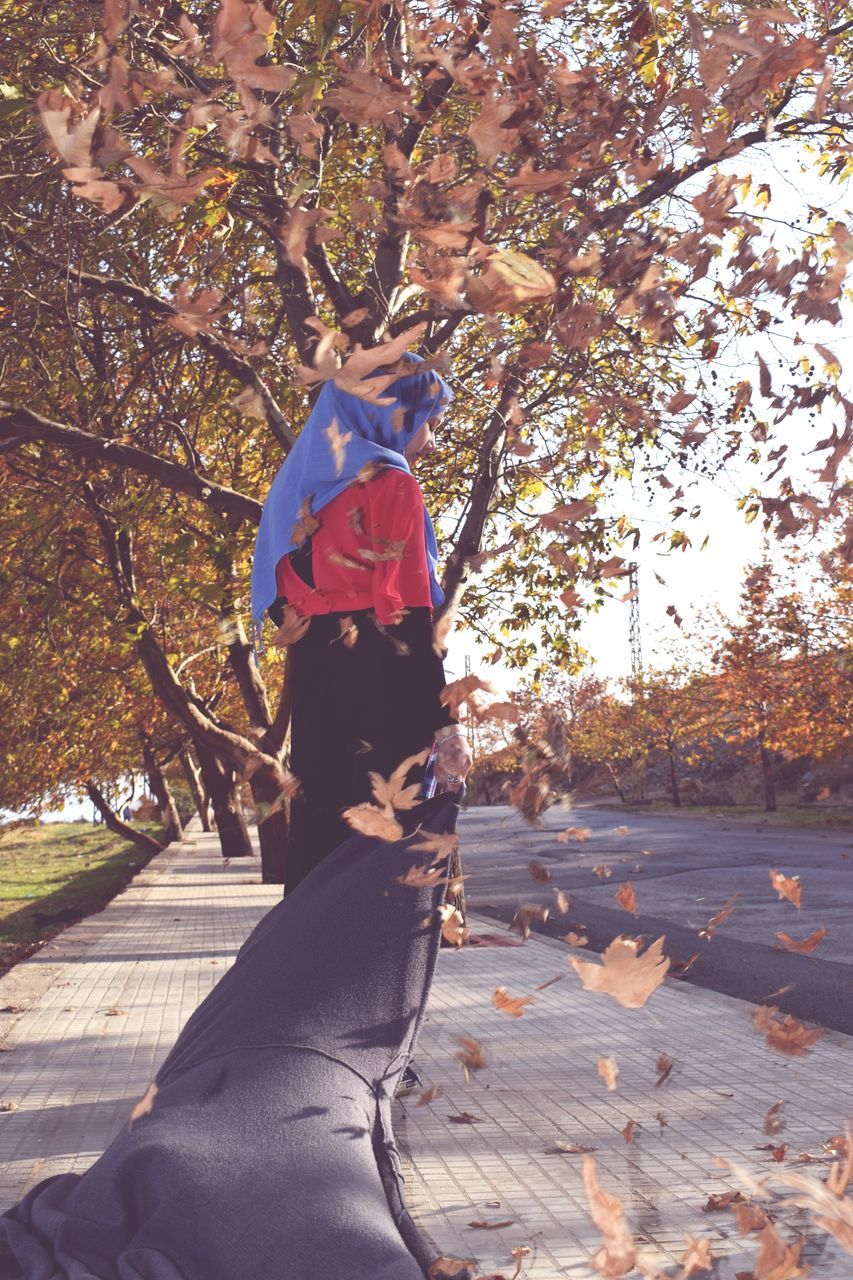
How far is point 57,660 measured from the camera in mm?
12148

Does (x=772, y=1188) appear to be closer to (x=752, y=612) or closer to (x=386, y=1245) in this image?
(x=386, y=1245)

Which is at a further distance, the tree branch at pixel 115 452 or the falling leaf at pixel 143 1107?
the tree branch at pixel 115 452

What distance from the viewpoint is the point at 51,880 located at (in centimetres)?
2380

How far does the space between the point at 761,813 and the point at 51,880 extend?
17504 mm

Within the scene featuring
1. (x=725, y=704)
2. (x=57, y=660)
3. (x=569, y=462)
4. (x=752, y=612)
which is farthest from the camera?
(x=725, y=704)

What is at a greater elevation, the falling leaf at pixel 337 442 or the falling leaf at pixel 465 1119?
the falling leaf at pixel 337 442

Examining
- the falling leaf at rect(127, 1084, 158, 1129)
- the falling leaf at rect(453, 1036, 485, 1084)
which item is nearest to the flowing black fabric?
the falling leaf at rect(127, 1084, 158, 1129)

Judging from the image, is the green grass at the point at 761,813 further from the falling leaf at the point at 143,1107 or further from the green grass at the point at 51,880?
the falling leaf at the point at 143,1107

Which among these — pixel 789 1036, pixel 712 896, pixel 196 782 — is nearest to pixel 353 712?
pixel 789 1036

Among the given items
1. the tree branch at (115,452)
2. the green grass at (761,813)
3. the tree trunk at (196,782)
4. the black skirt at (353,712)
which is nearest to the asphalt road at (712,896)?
the black skirt at (353,712)

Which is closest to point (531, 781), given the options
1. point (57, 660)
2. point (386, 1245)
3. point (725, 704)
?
point (386, 1245)

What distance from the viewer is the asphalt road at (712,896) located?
6766 millimetres

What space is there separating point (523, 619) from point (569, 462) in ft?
5.24

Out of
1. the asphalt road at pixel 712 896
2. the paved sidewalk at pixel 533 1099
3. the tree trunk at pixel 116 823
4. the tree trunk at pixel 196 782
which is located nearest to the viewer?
the paved sidewalk at pixel 533 1099
